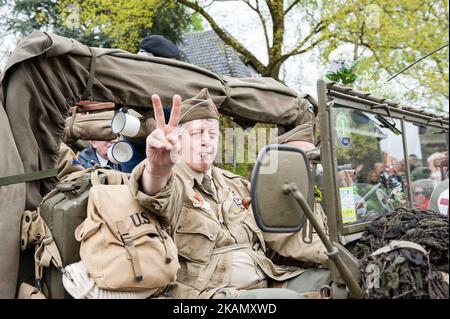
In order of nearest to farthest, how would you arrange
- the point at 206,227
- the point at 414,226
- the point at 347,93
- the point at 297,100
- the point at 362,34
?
the point at 414,226 → the point at 347,93 → the point at 206,227 → the point at 297,100 → the point at 362,34

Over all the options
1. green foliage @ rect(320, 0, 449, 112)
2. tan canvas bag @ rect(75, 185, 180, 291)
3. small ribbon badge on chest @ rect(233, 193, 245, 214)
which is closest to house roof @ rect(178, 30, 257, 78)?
green foliage @ rect(320, 0, 449, 112)

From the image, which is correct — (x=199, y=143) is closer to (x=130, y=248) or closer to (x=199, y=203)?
(x=199, y=203)

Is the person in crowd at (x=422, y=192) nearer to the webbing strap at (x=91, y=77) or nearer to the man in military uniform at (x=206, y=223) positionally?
the man in military uniform at (x=206, y=223)

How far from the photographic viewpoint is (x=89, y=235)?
2.25 metres

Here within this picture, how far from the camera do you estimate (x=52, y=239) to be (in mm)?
2369

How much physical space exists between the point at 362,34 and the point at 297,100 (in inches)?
327

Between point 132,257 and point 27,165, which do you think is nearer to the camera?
point 132,257

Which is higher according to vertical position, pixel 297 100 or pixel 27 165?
pixel 297 100

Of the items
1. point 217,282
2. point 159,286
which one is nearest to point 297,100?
point 217,282

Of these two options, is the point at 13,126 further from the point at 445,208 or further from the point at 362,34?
the point at 362,34

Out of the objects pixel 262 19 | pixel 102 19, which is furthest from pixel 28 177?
pixel 262 19

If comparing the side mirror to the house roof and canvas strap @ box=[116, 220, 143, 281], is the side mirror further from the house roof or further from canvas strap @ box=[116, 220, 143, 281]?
the house roof

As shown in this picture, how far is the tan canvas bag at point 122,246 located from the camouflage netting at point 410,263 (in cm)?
86

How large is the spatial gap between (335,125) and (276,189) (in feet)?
1.95
